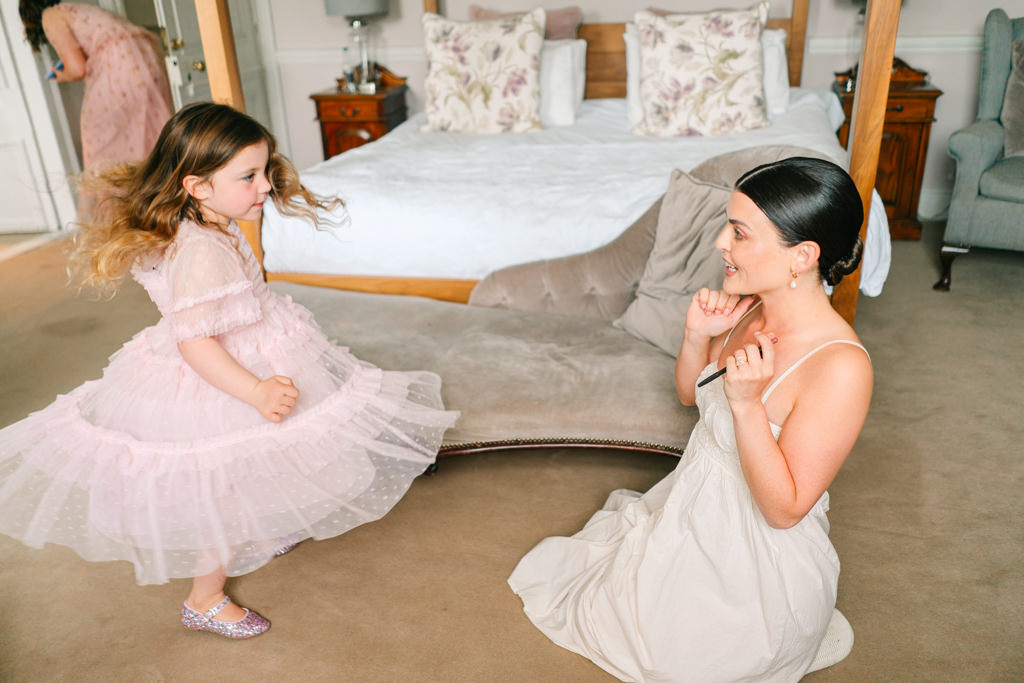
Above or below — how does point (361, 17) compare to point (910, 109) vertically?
above

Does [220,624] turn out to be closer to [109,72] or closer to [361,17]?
[109,72]

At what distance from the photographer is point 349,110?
4.35 m

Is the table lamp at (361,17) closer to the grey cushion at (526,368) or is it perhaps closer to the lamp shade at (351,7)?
the lamp shade at (351,7)

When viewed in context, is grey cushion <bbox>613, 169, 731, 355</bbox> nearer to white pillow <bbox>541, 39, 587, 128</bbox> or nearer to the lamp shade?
white pillow <bbox>541, 39, 587, 128</bbox>

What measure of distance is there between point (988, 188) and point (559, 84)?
1.98 metres

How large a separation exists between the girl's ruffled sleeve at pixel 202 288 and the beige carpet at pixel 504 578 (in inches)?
27.1

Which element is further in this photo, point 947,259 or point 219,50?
point 947,259

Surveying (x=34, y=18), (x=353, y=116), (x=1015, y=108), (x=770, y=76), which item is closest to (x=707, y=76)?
(x=770, y=76)

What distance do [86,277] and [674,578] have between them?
130 cm

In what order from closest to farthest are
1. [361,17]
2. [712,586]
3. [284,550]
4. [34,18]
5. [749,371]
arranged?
[749,371] < [712,586] < [284,550] < [34,18] < [361,17]

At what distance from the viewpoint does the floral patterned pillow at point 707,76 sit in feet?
11.2

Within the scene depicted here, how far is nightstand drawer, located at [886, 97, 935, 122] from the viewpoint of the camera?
3.71m

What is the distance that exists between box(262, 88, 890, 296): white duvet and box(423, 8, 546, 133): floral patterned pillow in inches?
24.2

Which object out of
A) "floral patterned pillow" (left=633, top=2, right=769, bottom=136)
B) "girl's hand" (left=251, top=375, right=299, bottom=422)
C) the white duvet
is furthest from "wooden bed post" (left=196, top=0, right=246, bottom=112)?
"floral patterned pillow" (left=633, top=2, right=769, bottom=136)
